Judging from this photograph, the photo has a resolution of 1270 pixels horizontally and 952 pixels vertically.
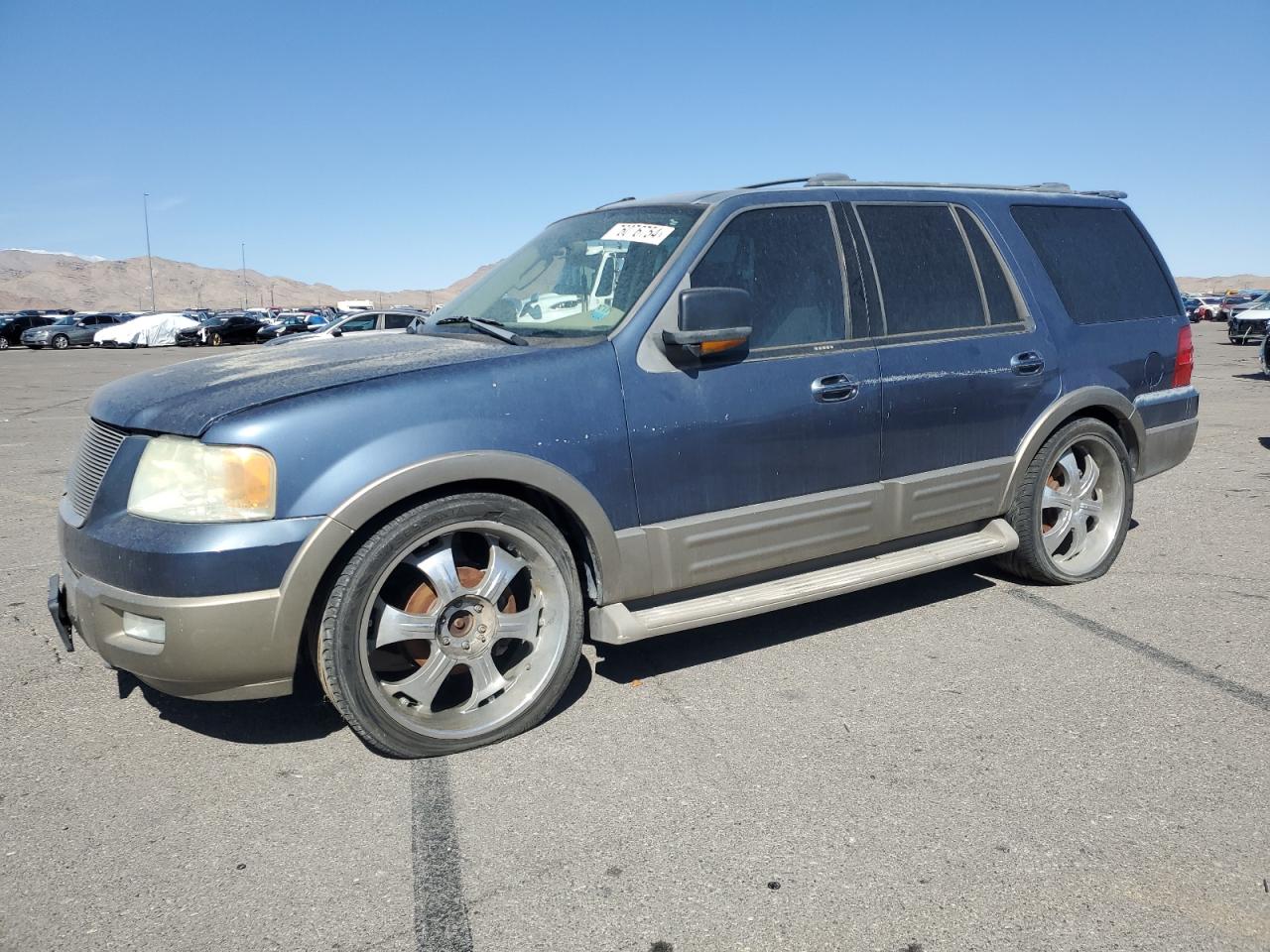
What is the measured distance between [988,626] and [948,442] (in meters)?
0.84

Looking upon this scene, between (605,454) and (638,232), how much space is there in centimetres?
109

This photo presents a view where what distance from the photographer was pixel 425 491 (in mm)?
3193

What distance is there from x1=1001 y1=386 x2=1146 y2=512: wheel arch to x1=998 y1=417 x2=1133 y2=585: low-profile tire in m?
0.07

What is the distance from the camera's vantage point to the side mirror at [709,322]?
346cm

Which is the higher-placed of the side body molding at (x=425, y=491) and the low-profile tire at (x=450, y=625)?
the side body molding at (x=425, y=491)

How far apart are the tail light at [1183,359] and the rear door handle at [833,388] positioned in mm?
2401

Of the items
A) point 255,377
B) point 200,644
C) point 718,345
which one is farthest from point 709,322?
point 200,644

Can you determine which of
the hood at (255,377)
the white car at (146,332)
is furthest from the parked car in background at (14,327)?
the hood at (255,377)

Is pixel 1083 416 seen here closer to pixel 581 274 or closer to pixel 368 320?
pixel 581 274

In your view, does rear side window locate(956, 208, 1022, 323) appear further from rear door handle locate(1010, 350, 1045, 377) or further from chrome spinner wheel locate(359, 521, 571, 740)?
chrome spinner wheel locate(359, 521, 571, 740)

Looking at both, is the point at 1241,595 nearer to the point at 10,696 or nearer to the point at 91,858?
the point at 91,858

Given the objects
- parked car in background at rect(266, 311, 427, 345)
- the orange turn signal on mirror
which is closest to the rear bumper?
the orange turn signal on mirror

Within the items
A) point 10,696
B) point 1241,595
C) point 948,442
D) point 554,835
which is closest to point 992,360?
point 948,442

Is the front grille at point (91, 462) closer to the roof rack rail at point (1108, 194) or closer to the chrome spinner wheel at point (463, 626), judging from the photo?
the chrome spinner wheel at point (463, 626)
